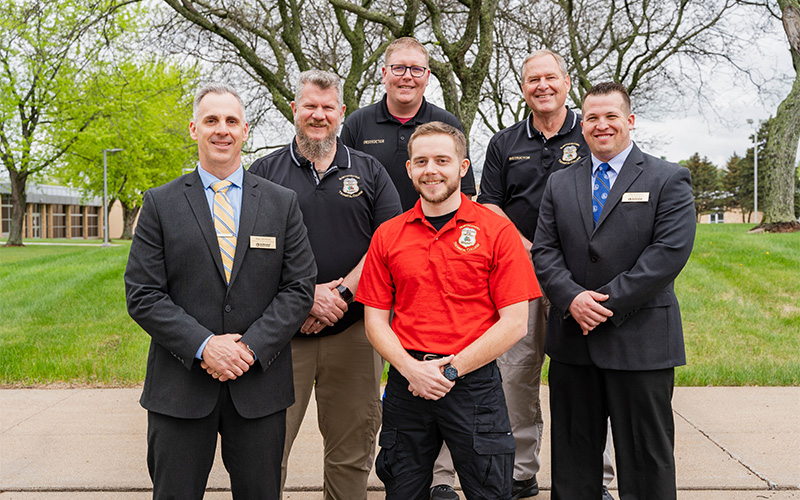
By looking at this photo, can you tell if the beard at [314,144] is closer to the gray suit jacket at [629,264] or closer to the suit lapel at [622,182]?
the gray suit jacket at [629,264]

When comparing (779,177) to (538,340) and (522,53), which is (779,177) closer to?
(522,53)

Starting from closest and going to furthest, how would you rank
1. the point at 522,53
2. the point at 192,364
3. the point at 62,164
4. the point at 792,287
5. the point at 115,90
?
the point at 192,364 < the point at 792,287 < the point at 522,53 < the point at 115,90 < the point at 62,164

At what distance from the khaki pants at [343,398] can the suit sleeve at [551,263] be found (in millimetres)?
1091

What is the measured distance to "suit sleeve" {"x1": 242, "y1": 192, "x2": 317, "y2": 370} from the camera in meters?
2.86

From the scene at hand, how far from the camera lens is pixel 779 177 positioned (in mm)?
14586

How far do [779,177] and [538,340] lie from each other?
1331 centimetres

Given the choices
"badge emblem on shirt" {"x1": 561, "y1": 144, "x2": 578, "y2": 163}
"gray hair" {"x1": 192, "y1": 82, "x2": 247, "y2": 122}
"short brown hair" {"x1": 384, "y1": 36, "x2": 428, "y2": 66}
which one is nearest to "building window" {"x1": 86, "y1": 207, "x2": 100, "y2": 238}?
"short brown hair" {"x1": 384, "y1": 36, "x2": 428, "y2": 66}

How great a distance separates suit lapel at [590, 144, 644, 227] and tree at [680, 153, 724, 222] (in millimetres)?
76679

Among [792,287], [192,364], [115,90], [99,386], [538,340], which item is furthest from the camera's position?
[115,90]

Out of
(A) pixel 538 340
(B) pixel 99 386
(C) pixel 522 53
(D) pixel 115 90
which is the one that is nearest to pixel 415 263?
(A) pixel 538 340

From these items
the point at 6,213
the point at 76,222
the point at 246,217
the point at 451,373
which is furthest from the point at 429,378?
the point at 76,222

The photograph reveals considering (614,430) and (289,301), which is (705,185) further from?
(289,301)

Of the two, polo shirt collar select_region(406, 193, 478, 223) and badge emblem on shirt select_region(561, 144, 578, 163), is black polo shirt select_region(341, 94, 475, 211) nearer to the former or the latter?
badge emblem on shirt select_region(561, 144, 578, 163)

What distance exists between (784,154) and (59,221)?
5978 cm
